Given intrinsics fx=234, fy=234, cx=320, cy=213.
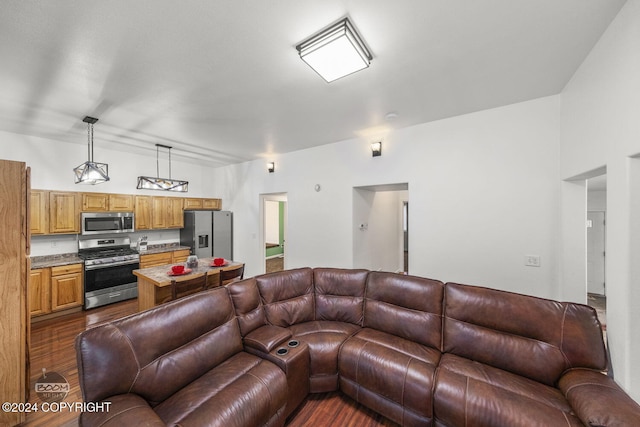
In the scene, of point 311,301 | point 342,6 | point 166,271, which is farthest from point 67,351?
point 342,6

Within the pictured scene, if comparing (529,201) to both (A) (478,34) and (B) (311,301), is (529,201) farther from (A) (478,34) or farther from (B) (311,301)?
(B) (311,301)

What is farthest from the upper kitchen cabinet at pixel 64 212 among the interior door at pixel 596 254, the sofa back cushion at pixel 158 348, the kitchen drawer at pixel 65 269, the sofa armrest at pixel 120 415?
the interior door at pixel 596 254

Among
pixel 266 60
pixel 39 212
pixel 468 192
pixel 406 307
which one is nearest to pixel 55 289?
pixel 39 212

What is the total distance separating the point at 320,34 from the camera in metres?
1.55

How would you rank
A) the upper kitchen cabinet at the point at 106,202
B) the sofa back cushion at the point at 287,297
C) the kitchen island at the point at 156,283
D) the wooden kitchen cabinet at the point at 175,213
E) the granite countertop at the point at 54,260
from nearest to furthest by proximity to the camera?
the sofa back cushion at the point at 287,297
the kitchen island at the point at 156,283
the granite countertop at the point at 54,260
the upper kitchen cabinet at the point at 106,202
the wooden kitchen cabinet at the point at 175,213

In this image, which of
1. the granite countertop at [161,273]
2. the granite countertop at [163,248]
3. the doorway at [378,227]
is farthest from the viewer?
the granite countertop at [163,248]

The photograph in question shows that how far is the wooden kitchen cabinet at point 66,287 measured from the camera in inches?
136

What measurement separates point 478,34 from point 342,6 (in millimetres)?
963

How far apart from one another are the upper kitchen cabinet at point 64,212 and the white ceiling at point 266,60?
43.0 inches

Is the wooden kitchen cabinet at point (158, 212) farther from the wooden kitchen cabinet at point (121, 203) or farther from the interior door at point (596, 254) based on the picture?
the interior door at point (596, 254)

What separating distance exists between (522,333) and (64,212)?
19.8ft

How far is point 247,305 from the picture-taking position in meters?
2.24

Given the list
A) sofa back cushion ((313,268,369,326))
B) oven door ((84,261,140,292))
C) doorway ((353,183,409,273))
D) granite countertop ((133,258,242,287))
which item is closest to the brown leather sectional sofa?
sofa back cushion ((313,268,369,326))

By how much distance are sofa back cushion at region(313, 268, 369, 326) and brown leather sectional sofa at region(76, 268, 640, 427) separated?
12cm
